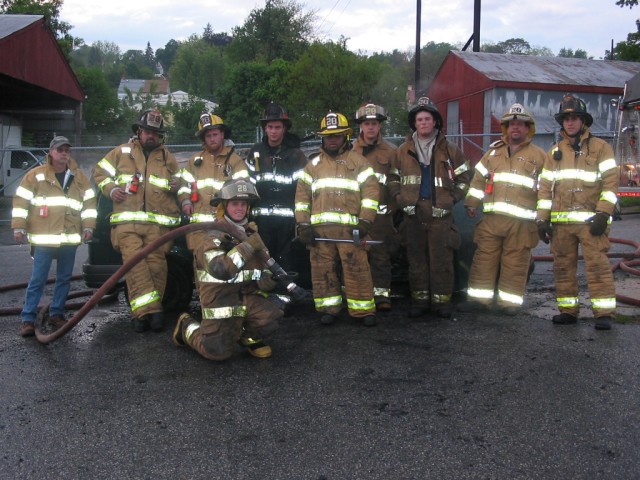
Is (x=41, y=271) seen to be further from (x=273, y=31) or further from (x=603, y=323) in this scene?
(x=273, y=31)

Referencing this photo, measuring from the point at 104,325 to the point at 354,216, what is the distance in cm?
252

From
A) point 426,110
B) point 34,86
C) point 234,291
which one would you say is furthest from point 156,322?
point 34,86

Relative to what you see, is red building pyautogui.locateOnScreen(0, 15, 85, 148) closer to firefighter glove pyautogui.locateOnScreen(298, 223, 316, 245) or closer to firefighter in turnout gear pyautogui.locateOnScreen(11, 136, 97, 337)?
firefighter in turnout gear pyautogui.locateOnScreen(11, 136, 97, 337)

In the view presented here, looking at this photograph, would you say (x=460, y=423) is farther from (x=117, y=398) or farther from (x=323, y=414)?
(x=117, y=398)

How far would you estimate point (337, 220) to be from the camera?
5699 millimetres

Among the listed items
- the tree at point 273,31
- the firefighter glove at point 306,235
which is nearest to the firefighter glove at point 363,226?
the firefighter glove at point 306,235

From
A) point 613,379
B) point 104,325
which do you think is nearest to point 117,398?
point 104,325

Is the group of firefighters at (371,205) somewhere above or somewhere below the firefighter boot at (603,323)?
above

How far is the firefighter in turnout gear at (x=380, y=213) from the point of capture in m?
6.09

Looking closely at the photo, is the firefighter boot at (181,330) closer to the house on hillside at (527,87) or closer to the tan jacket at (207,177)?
the tan jacket at (207,177)

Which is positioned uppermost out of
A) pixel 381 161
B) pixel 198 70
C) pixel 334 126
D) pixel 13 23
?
pixel 198 70

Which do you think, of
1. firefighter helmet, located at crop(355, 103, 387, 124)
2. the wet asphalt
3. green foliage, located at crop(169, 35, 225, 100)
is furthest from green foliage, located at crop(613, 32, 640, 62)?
green foliage, located at crop(169, 35, 225, 100)

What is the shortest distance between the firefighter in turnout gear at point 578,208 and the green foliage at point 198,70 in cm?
6216

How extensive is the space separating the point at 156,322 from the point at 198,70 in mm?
67794
